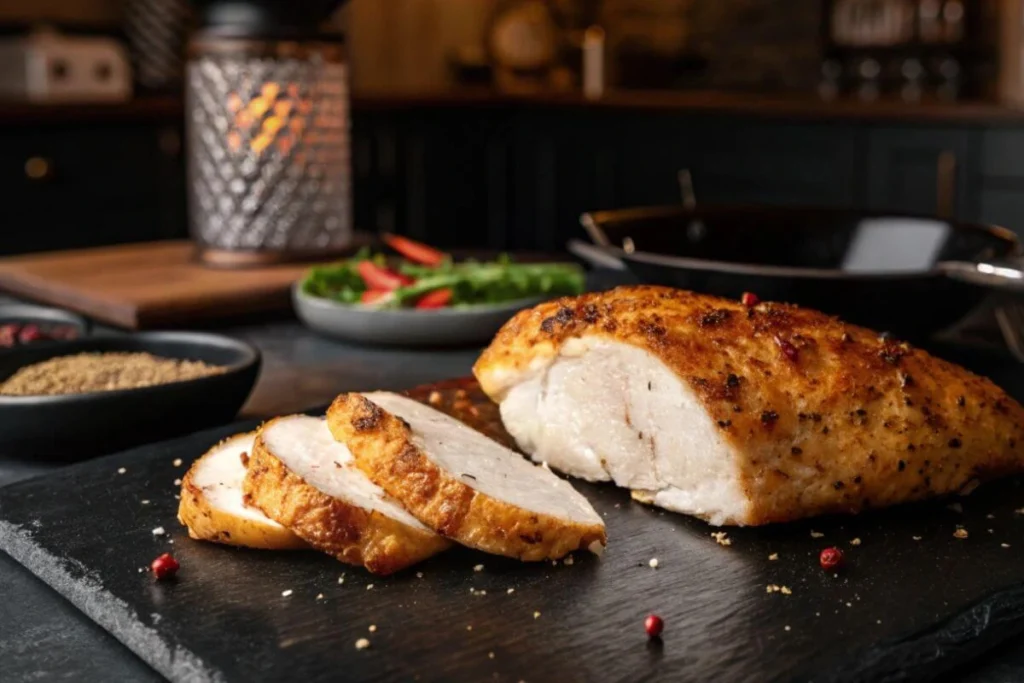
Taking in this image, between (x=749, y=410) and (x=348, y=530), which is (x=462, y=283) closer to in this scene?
(x=749, y=410)

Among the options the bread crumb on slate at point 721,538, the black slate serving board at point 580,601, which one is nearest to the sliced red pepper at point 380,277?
the black slate serving board at point 580,601

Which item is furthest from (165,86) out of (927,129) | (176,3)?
(927,129)

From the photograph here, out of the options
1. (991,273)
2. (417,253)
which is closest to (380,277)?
(417,253)

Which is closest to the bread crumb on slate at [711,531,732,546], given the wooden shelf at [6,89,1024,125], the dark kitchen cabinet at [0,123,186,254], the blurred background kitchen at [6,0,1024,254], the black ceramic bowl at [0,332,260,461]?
the black ceramic bowl at [0,332,260,461]

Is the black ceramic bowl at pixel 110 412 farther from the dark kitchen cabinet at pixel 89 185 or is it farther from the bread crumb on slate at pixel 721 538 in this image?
the dark kitchen cabinet at pixel 89 185

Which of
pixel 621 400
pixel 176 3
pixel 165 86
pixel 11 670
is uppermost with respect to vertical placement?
pixel 176 3

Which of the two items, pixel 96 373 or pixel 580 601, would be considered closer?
pixel 580 601

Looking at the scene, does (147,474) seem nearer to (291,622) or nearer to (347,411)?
(347,411)
